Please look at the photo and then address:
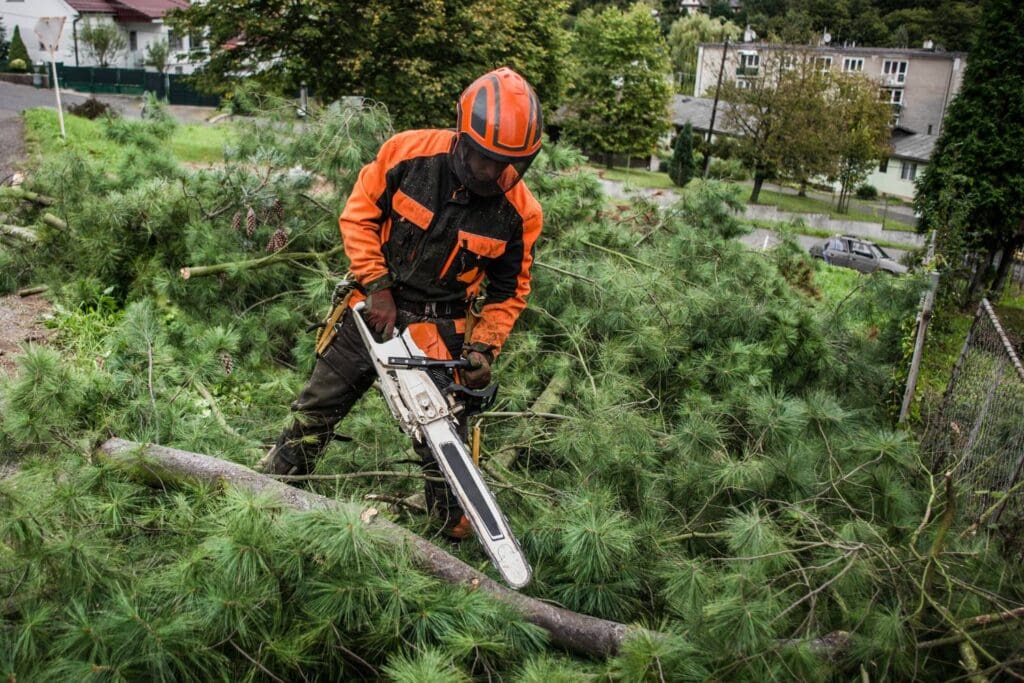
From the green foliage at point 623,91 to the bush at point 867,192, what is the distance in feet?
31.3

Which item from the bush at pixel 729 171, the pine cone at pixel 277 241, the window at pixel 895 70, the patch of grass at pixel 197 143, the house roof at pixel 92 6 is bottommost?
the patch of grass at pixel 197 143

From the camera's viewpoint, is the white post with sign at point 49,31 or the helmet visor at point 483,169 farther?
the white post with sign at point 49,31

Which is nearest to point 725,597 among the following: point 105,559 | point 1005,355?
point 105,559

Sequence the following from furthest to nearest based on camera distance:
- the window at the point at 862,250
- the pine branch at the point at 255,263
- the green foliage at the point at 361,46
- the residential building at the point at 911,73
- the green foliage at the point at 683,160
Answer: the residential building at the point at 911,73
the green foliage at the point at 683,160
the window at the point at 862,250
the green foliage at the point at 361,46
the pine branch at the point at 255,263

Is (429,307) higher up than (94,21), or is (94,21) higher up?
(94,21)

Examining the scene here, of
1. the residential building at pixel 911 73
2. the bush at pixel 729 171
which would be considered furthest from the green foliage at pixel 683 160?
the bush at pixel 729 171

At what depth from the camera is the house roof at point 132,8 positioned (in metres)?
11.9

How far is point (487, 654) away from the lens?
2139 mm

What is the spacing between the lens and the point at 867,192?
1427 inches

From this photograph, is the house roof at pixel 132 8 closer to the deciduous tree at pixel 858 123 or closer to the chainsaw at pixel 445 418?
the chainsaw at pixel 445 418

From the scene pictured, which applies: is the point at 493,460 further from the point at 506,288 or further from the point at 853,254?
the point at 853,254

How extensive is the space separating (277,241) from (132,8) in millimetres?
12454

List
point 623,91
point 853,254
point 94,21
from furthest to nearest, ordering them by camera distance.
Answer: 1. point 623,91
2. point 853,254
3. point 94,21

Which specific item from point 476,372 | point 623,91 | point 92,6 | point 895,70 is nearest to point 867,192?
point 895,70
